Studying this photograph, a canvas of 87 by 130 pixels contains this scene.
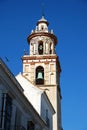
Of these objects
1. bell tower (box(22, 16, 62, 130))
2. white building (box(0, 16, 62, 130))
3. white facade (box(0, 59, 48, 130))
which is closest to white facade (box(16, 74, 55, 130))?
white building (box(0, 16, 62, 130))

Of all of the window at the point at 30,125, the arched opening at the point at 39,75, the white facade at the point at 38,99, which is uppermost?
the arched opening at the point at 39,75

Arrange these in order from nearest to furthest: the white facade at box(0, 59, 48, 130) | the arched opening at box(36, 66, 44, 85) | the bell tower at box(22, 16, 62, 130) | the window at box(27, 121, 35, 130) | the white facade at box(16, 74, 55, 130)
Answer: the white facade at box(0, 59, 48, 130)
the window at box(27, 121, 35, 130)
the white facade at box(16, 74, 55, 130)
the bell tower at box(22, 16, 62, 130)
the arched opening at box(36, 66, 44, 85)

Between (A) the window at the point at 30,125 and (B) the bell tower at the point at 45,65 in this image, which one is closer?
(A) the window at the point at 30,125

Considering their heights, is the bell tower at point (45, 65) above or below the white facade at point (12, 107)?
above

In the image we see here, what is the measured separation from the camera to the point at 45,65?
41.8 metres

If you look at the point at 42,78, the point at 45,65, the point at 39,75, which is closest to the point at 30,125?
the point at 42,78

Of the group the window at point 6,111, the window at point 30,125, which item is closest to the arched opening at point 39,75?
the window at point 30,125

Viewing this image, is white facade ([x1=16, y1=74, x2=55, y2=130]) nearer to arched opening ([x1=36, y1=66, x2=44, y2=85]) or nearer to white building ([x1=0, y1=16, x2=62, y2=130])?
white building ([x1=0, y1=16, x2=62, y2=130])

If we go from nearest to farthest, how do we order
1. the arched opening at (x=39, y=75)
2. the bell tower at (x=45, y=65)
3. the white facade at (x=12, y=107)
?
the white facade at (x=12, y=107) → the bell tower at (x=45, y=65) → the arched opening at (x=39, y=75)

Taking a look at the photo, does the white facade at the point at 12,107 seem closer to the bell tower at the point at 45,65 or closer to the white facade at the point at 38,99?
the white facade at the point at 38,99

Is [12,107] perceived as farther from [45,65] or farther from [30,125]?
[45,65]

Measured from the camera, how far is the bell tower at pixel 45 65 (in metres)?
39.6

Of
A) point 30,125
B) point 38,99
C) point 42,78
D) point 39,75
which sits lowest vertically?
point 30,125

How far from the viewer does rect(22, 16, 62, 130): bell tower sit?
3959cm
